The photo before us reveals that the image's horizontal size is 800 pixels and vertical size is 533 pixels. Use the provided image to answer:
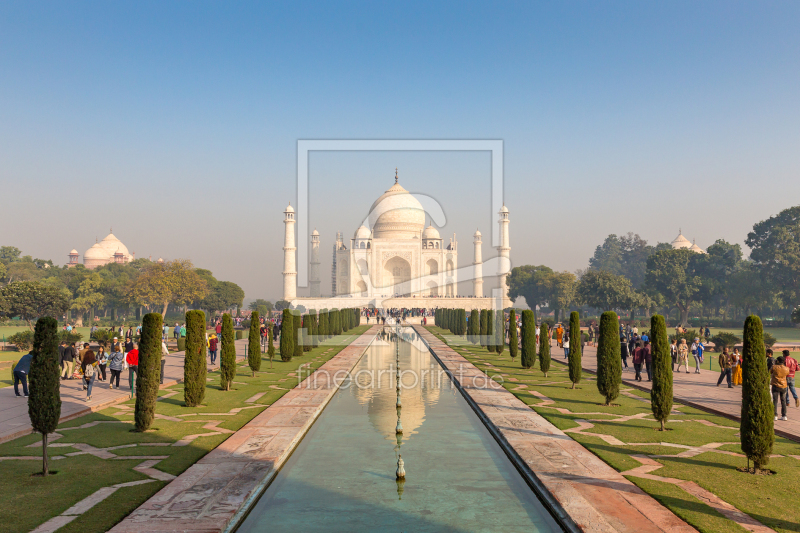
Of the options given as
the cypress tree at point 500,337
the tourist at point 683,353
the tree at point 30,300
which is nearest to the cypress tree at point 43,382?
the tourist at point 683,353

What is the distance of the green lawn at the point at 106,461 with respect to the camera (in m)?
5.42

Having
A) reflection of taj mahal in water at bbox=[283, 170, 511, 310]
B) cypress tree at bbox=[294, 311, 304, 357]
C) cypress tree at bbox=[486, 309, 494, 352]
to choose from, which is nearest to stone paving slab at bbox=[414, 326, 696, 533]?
cypress tree at bbox=[294, 311, 304, 357]

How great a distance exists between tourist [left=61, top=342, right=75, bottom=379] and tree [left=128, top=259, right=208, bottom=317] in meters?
32.6

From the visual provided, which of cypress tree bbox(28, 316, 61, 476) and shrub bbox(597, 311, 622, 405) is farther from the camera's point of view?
shrub bbox(597, 311, 622, 405)

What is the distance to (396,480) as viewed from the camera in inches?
266

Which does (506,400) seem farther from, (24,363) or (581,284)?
(581,284)

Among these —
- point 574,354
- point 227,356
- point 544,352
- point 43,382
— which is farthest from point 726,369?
point 43,382

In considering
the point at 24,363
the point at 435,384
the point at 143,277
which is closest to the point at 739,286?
the point at 435,384

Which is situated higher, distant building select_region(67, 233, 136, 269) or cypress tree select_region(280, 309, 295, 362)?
distant building select_region(67, 233, 136, 269)

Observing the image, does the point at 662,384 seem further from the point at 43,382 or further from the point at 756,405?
the point at 43,382

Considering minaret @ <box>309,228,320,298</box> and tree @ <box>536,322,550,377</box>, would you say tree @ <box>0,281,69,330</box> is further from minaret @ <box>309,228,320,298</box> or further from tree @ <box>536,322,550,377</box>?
minaret @ <box>309,228,320,298</box>

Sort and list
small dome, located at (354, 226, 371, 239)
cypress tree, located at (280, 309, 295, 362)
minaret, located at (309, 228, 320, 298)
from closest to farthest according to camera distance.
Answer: cypress tree, located at (280, 309, 295, 362) < minaret, located at (309, 228, 320, 298) < small dome, located at (354, 226, 371, 239)

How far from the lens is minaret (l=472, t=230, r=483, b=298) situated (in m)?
67.8

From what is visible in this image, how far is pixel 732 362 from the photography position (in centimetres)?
1377
